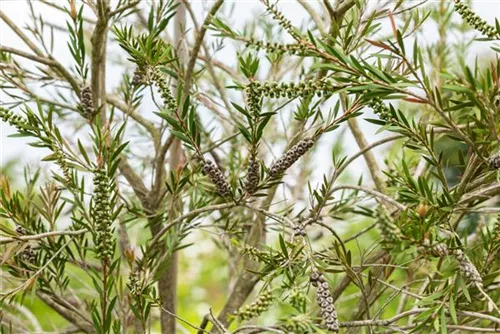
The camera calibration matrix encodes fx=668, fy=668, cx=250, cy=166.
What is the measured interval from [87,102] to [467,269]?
0.96 ft

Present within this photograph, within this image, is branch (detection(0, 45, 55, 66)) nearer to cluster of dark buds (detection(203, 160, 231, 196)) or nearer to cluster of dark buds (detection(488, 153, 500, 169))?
cluster of dark buds (detection(203, 160, 231, 196))

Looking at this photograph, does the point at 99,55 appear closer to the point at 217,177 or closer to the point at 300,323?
the point at 217,177

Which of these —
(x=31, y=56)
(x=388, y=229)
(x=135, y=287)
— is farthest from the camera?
(x=31, y=56)

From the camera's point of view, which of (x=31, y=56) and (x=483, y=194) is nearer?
(x=483, y=194)

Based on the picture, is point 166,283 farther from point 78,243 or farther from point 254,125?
point 254,125

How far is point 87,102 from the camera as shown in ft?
1.58

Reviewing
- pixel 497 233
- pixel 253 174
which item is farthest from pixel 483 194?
pixel 253 174

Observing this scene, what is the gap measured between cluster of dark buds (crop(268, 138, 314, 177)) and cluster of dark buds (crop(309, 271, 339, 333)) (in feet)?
0.22

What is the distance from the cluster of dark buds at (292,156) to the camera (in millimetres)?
360

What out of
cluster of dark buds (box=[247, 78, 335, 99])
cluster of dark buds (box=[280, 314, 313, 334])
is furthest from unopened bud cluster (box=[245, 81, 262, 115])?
cluster of dark buds (box=[280, 314, 313, 334])

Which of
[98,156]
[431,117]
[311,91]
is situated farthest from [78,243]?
[431,117]

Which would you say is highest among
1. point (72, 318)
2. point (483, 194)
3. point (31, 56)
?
point (31, 56)

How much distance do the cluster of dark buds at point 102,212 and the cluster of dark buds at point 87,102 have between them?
131 millimetres

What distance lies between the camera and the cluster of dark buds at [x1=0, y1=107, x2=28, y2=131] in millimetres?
372
